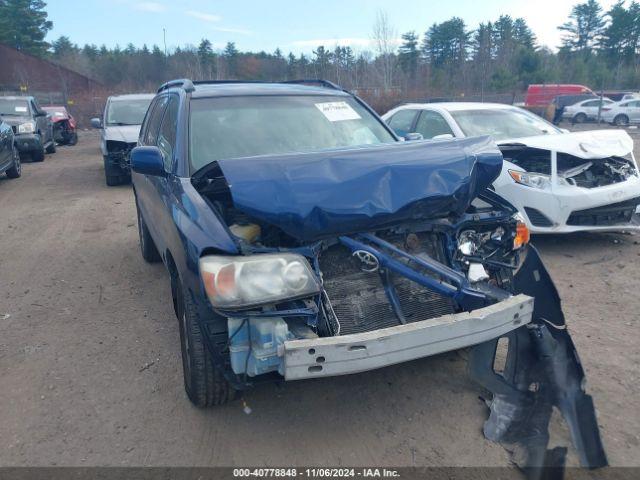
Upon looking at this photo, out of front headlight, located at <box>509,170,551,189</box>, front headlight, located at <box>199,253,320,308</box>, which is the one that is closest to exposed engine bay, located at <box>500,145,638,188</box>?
front headlight, located at <box>509,170,551,189</box>

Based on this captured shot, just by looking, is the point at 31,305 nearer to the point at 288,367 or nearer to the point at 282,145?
the point at 282,145

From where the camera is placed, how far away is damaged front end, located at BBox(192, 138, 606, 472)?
7.86 ft

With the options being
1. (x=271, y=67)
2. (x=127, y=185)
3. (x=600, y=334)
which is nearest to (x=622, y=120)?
(x=127, y=185)

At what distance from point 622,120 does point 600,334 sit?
25.6m

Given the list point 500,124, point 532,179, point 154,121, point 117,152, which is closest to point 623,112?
point 500,124

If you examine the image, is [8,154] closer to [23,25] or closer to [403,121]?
[403,121]

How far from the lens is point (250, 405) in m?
3.07

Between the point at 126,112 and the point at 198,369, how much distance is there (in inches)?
404

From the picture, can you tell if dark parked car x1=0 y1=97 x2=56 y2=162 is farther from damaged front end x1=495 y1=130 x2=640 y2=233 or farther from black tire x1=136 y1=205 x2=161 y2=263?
damaged front end x1=495 y1=130 x2=640 y2=233

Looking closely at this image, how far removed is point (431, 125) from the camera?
285 inches

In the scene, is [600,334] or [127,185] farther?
[127,185]

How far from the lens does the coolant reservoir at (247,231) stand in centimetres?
280

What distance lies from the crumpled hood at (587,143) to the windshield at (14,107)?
12755 millimetres

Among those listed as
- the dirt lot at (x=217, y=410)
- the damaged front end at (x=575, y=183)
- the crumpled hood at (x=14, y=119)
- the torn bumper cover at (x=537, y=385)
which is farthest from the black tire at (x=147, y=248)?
the crumpled hood at (x=14, y=119)
